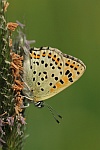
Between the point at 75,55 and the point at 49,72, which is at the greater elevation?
the point at 49,72

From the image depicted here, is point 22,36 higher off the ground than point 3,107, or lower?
higher

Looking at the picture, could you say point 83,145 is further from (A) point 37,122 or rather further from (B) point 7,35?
(B) point 7,35

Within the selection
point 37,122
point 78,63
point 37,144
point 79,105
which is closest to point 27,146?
point 37,144

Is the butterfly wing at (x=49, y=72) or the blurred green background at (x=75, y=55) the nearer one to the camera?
the butterfly wing at (x=49, y=72)

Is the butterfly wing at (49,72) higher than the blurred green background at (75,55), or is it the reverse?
the butterfly wing at (49,72)

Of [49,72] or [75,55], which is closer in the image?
[49,72]
